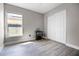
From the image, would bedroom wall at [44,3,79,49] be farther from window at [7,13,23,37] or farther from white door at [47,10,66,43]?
window at [7,13,23,37]

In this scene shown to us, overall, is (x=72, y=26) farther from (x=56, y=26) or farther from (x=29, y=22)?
(x=29, y=22)

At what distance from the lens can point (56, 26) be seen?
6.01 ft

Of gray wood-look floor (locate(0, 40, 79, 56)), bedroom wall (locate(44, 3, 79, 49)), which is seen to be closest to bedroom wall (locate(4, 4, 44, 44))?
gray wood-look floor (locate(0, 40, 79, 56))

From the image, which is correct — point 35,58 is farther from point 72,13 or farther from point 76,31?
point 72,13

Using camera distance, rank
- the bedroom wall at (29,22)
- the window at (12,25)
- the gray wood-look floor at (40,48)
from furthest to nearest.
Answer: the bedroom wall at (29,22) < the gray wood-look floor at (40,48) < the window at (12,25)

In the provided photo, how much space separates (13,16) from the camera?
152 cm

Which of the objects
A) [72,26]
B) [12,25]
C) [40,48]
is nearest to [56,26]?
[72,26]

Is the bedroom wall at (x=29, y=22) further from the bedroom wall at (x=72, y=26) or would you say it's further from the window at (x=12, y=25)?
the bedroom wall at (x=72, y=26)

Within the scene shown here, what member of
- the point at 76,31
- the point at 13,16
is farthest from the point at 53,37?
the point at 13,16

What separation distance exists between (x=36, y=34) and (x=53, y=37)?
19.3 inches

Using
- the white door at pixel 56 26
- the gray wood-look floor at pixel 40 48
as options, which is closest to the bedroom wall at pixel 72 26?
the white door at pixel 56 26

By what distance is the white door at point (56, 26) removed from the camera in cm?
179

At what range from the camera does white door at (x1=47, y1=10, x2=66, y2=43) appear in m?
1.79

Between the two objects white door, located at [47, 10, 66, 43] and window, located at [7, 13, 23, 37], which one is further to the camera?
white door, located at [47, 10, 66, 43]
